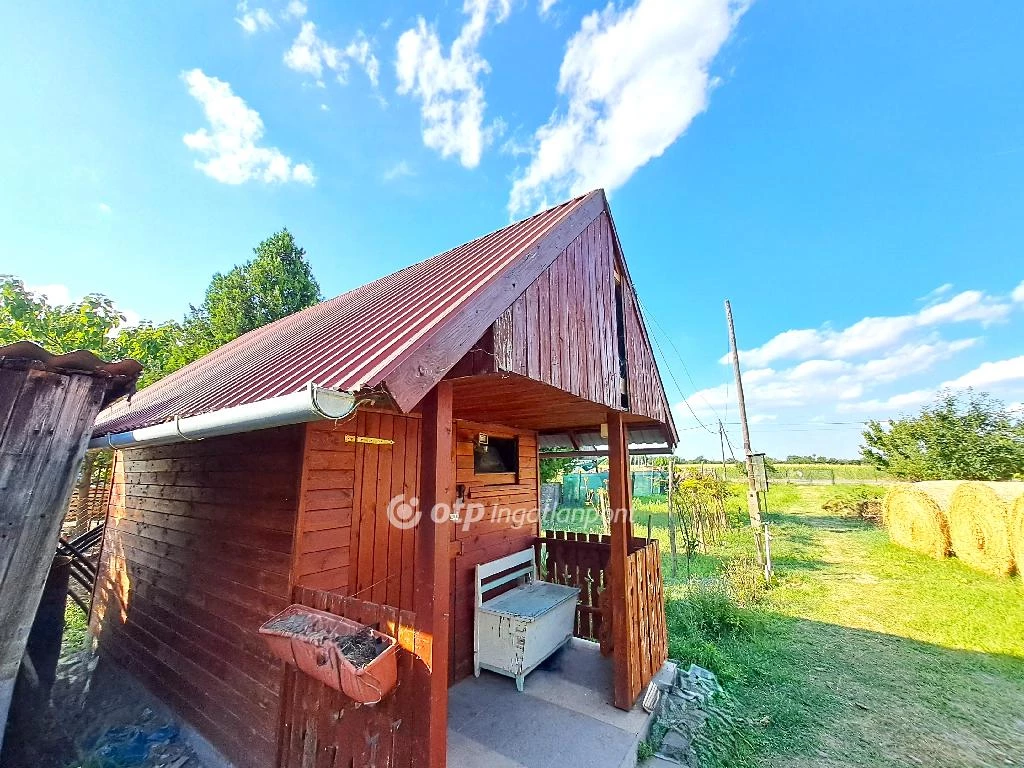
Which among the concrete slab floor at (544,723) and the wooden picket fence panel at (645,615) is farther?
the wooden picket fence panel at (645,615)

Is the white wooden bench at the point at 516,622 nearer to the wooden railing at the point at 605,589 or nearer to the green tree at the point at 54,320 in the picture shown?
the wooden railing at the point at 605,589

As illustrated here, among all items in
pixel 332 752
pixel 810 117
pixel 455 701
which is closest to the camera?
pixel 332 752

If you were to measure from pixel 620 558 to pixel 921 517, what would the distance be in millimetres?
10345

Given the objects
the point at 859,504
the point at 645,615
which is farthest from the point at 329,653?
the point at 859,504

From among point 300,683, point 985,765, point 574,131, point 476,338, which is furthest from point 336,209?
point 985,765

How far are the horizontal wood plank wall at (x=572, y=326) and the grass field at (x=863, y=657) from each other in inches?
129

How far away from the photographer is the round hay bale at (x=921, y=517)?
8.77 meters

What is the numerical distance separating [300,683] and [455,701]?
67.4 inches

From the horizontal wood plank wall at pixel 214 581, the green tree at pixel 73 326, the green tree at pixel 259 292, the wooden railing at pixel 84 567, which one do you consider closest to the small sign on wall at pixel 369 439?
the horizontal wood plank wall at pixel 214 581

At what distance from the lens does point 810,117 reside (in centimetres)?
728

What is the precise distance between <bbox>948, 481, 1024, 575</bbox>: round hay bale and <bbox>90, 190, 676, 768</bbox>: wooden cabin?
7.34m

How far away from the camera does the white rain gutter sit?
4.77 ft

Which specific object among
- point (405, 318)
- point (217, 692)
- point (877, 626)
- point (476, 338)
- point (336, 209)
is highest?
point (336, 209)

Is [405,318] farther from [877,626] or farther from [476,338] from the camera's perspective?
[877,626]
